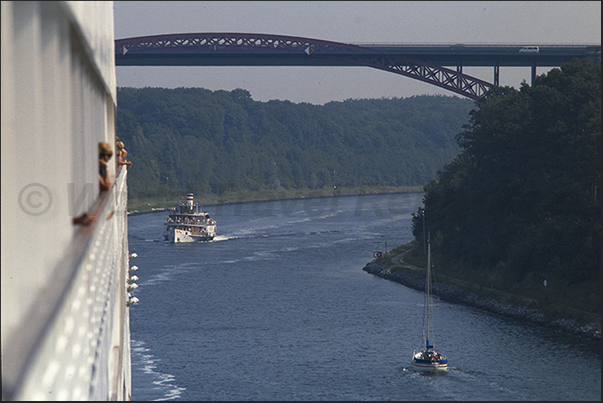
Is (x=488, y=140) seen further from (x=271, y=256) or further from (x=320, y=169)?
(x=320, y=169)

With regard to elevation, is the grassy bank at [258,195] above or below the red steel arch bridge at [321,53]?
below

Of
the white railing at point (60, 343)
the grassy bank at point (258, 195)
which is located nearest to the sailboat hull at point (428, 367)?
the white railing at point (60, 343)

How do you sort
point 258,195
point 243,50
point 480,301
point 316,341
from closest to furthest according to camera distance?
point 316,341
point 480,301
point 243,50
point 258,195

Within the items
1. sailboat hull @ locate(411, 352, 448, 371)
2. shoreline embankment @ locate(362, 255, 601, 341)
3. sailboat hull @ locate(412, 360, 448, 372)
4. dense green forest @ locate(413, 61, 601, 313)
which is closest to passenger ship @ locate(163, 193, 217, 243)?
shoreline embankment @ locate(362, 255, 601, 341)

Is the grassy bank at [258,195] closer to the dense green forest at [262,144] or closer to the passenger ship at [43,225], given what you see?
the dense green forest at [262,144]

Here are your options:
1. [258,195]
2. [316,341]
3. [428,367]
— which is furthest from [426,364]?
[258,195]

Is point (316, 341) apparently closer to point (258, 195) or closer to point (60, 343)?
point (60, 343)
